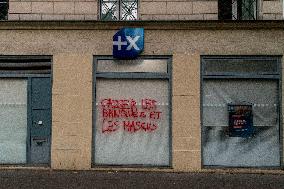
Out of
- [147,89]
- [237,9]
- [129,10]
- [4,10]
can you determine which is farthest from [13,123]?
A: [237,9]

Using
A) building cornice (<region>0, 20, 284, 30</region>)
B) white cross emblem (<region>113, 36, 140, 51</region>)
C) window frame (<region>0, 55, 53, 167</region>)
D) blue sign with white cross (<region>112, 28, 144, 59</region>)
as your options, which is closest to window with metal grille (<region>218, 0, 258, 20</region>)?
building cornice (<region>0, 20, 284, 30</region>)

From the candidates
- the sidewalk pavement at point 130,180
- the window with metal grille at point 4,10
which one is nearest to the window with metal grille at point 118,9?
the window with metal grille at point 4,10

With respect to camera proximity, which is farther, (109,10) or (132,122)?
(109,10)

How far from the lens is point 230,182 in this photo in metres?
8.63

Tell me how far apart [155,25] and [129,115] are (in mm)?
2419

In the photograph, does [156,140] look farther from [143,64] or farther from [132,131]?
[143,64]

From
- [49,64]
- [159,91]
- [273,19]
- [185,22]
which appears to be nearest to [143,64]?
[159,91]

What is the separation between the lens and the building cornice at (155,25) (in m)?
10.2

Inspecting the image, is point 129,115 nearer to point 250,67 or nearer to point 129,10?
point 129,10

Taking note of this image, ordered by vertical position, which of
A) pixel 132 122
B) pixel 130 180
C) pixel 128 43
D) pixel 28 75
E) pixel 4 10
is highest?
pixel 4 10

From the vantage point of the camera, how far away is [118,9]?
422 inches

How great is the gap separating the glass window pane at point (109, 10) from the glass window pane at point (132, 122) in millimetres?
1716

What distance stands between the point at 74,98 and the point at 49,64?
1.14 metres

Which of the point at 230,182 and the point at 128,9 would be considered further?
the point at 128,9
